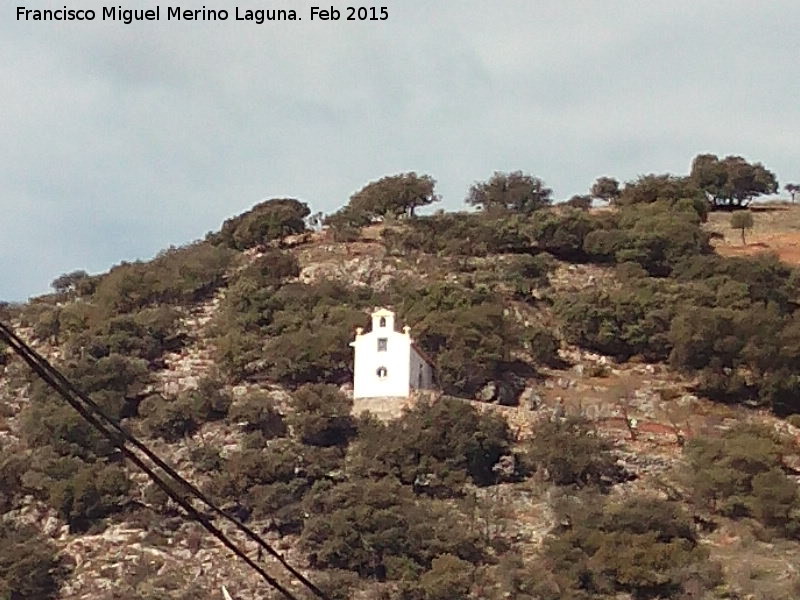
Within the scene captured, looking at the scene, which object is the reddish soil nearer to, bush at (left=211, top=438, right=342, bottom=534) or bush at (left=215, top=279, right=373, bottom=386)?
bush at (left=215, top=279, right=373, bottom=386)

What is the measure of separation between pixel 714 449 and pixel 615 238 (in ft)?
98.3

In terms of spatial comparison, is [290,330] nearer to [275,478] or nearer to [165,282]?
[165,282]

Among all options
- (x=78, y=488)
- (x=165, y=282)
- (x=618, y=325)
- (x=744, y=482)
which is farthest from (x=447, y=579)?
(x=165, y=282)

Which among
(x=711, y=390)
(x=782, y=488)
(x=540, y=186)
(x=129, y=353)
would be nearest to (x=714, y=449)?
(x=782, y=488)

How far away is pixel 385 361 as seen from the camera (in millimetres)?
62531

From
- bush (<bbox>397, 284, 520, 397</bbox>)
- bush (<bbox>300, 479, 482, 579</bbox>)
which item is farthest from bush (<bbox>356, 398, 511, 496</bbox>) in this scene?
bush (<bbox>397, 284, 520, 397</bbox>)

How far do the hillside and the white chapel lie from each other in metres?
1.43

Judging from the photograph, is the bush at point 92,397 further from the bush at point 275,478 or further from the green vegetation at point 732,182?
the green vegetation at point 732,182

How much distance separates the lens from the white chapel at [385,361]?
204 feet

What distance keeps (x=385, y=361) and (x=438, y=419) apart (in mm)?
4943

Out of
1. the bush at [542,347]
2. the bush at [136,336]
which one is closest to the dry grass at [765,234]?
the bush at [542,347]

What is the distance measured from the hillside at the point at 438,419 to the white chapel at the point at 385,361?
4.69 feet

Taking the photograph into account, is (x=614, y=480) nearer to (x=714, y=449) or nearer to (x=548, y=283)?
(x=714, y=449)

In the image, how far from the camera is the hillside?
166 feet
